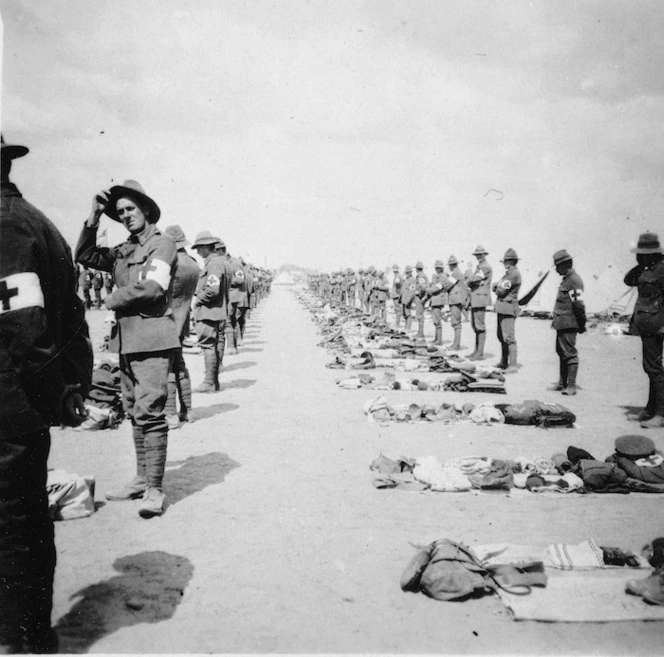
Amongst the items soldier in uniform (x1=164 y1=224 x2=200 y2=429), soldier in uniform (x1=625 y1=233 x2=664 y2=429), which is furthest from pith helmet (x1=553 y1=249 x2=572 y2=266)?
soldier in uniform (x1=164 y1=224 x2=200 y2=429)

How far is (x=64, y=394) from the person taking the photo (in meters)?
2.49

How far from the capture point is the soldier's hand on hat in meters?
2.48

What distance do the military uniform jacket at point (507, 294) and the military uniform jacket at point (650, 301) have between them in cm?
353

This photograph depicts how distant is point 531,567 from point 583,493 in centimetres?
180

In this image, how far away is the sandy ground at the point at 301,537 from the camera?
265cm

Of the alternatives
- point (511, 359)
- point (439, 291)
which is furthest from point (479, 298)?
point (439, 291)

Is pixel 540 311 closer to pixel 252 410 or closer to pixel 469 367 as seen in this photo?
pixel 469 367

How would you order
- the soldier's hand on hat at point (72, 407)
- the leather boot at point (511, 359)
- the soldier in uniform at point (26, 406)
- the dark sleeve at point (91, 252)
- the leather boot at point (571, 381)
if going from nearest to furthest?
the soldier in uniform at point (26, 406)
the soldier's hand on hat at point (72, 407)
the dark sleeve at point (91, 252)
the leather boot at point (571, 381)
the leather boot at point (511, 359)

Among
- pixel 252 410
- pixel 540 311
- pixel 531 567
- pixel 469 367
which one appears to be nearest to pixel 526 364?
pixel 469 367

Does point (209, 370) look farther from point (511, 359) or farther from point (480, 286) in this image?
point (480, 286)

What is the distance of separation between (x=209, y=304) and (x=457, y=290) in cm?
853

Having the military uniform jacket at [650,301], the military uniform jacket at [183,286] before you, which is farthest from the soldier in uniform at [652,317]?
the military uniform jacket at [183,286]

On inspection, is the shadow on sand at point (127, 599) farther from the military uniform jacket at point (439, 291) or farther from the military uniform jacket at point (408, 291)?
the military uniform jacket at point (408, 291)

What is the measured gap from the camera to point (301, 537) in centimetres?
367
